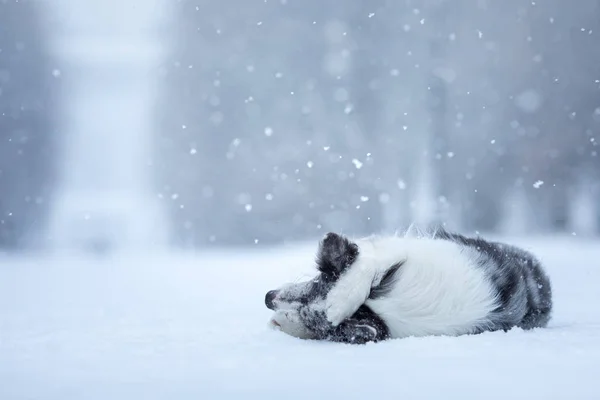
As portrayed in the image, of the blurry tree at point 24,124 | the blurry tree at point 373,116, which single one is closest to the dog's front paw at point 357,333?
the blurry tree at point 373,116

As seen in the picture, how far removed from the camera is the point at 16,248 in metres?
8.10

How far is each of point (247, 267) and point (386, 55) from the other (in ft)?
16.8

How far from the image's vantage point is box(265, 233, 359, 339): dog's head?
6.57 feet

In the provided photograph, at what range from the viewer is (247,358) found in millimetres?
1737

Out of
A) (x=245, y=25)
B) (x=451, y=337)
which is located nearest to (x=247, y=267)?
(x=451, y=337)

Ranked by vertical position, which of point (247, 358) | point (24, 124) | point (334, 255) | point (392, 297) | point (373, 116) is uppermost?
point (373, 116)

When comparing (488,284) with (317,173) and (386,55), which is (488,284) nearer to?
(317,173)

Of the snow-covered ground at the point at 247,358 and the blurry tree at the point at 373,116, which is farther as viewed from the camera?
the blurry tree at the point at 373,116

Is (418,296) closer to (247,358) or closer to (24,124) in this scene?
(247,358)

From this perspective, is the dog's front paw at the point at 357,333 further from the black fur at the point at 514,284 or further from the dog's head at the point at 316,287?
the black fur at the point at 514,284

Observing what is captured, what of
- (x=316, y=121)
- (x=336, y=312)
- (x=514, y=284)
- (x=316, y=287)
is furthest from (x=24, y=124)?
(x=514, y=284)

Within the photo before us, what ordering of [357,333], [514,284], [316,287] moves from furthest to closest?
[514,284]
[316,287]
[357,333]

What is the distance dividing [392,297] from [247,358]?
539mm

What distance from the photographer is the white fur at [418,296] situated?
1.97 m
